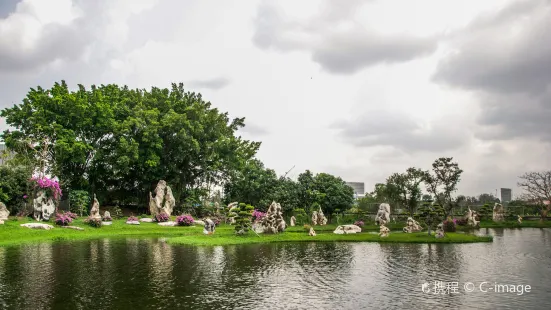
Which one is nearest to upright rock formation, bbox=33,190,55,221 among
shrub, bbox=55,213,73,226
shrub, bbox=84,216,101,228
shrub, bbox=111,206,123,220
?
shrub, bbox=55,213,73,226

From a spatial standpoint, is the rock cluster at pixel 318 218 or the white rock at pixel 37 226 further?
the rock cluster at pixel 318 218

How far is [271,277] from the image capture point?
16.7 m

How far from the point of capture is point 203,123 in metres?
56.9

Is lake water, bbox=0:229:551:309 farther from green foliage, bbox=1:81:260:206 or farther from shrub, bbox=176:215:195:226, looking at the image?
green foliage, bbox=1:81:260:206

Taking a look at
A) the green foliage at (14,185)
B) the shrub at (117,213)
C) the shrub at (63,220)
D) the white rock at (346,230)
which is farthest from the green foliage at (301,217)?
the green foliage at (14,185)

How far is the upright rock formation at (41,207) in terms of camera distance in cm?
3950

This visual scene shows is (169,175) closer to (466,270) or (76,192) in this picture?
(76,192)

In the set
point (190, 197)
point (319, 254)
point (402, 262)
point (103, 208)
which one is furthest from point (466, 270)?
point (103, 208)

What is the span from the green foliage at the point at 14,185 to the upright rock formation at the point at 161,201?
13096 mm

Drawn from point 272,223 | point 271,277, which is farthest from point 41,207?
point 271,277

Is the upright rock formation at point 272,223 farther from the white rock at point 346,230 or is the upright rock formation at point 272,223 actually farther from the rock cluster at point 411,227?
the rock cluster at point 411,227

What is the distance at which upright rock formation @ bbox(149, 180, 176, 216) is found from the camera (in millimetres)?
50062

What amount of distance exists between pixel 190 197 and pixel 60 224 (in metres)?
19.9

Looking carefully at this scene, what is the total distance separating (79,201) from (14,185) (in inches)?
282
